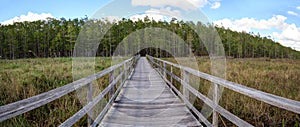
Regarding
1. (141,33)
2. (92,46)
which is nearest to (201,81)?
(92,46)

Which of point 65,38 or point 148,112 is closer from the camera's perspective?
point 148,112

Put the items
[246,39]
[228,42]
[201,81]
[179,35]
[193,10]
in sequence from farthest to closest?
[246,39]
[228,42]
[179,35]
[193,10]
[201,81]

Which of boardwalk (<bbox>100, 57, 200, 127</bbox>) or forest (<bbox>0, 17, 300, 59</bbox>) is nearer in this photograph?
boardwalk (<bbox>100, 57, 200, 127</bbox>)

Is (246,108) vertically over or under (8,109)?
under

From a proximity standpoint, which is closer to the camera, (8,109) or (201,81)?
(8,109)

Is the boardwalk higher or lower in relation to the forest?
A: lower

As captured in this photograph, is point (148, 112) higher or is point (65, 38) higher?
point (65, 38)

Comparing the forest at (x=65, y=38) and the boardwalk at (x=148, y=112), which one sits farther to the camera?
the forest at (x=65, y=38)

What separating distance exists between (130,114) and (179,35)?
60149 millimetres

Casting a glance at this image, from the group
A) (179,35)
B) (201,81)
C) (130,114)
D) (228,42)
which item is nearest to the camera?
(130,114)

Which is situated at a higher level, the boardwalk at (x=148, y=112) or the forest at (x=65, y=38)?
the forest at (x=65, y=38)

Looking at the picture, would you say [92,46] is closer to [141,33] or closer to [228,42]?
[141,33]

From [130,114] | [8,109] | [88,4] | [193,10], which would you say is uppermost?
[88,4]

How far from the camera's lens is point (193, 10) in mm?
11500
